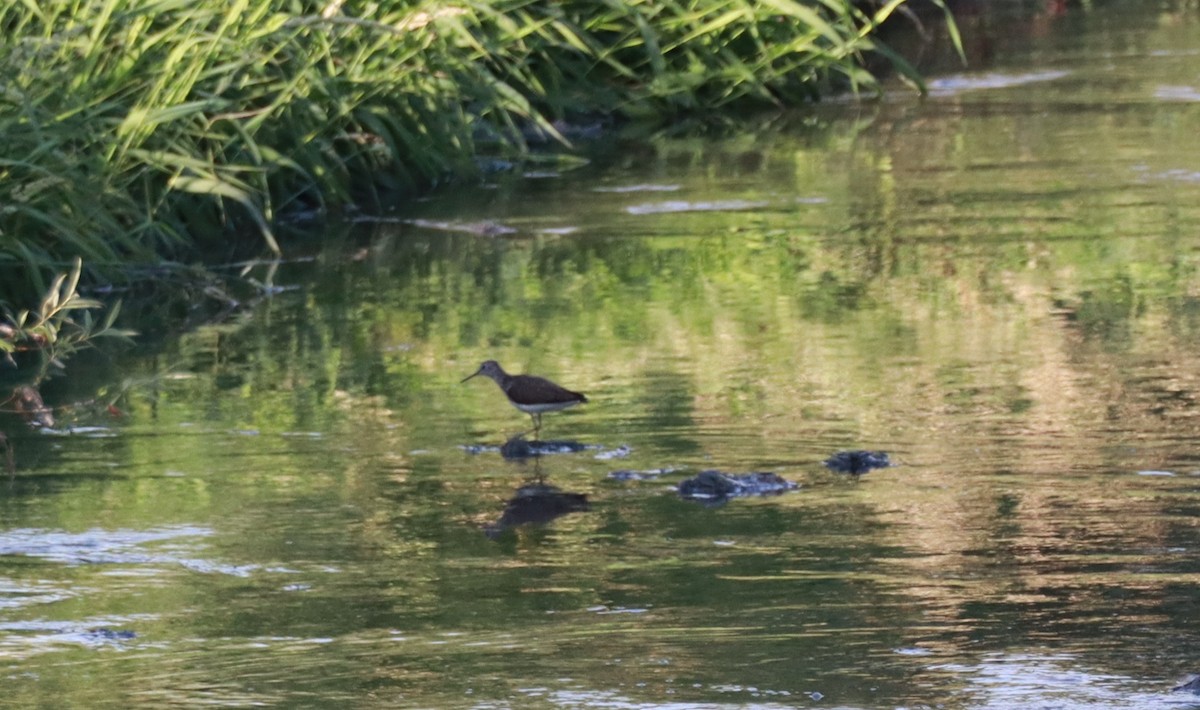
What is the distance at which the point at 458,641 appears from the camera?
14.0ft

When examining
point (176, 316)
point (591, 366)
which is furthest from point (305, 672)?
point (176, 316)

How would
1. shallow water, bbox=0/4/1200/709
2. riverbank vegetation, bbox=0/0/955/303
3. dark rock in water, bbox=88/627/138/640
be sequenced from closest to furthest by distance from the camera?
shallow water, bbox=0/4/1200/709, dark rock in water, bbox=88/627/138/640, riverbank vegetation, bbox=0/0/955/303

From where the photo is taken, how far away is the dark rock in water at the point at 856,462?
5.48 m

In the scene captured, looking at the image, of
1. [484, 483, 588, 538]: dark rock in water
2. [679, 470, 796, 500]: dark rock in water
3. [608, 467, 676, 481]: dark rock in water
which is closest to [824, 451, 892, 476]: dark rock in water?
[679, 470, 796, 500]: dark rock in water

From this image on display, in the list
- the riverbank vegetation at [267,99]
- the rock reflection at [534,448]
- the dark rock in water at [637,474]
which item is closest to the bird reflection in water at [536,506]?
the dark rock in water at [637,474]

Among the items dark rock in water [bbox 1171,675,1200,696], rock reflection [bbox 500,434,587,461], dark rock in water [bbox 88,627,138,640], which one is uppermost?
rock reflection [bbox 500,434,587,461]

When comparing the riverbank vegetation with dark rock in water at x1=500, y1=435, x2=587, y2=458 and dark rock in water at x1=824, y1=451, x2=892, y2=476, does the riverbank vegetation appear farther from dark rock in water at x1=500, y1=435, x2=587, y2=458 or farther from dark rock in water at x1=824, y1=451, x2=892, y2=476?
dark rock in water at x1=824, y1=451, x2=892, y2=476

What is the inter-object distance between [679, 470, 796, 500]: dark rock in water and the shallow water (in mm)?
53

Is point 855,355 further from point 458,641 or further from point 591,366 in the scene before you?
point 458,641

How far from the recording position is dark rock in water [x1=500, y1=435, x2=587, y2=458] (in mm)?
5824

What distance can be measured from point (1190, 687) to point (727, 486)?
1756 millimetres

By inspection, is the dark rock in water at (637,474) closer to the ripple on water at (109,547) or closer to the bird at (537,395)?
the bird at (537,395)

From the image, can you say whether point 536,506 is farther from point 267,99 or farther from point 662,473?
point 267,99

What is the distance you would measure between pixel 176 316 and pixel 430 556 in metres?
3.57
